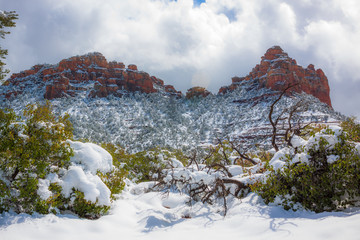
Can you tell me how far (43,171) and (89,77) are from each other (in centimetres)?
14795

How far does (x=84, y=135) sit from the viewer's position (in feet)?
208

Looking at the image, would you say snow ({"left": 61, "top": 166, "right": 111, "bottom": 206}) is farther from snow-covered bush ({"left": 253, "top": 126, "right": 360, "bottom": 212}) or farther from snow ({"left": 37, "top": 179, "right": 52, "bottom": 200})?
snow-covered bush ({"left": 253, "top": 126, "right": 360, "bottom": 212})

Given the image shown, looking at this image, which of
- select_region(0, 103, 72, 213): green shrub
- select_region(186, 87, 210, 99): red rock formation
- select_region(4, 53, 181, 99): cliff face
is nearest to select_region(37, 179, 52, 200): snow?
select_region(0, 103, 72, 213): green shrub

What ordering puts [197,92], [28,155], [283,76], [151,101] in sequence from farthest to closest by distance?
[197,92] → [151,101] → [283,76] → [28,155]

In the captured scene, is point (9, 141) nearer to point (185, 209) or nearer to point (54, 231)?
point (54, 231)

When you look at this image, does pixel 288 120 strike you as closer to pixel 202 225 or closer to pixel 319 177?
pixel 319 177

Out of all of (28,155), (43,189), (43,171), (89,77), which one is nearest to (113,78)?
(89,77)

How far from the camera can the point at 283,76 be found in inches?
4434

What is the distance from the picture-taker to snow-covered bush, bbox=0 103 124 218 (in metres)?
5.13

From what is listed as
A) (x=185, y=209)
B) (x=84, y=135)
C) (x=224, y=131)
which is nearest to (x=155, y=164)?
(x=185, y=209)

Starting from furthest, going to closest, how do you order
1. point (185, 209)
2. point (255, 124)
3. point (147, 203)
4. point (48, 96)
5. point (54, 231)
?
point (48, 96) < point (255, 124) < point (147, 203) < point (185, 209) < point (54, 231)

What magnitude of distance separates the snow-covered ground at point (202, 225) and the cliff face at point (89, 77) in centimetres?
12073

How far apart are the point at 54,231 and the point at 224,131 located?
3249 inches

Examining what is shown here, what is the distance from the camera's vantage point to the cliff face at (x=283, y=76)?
11332 centimetres
